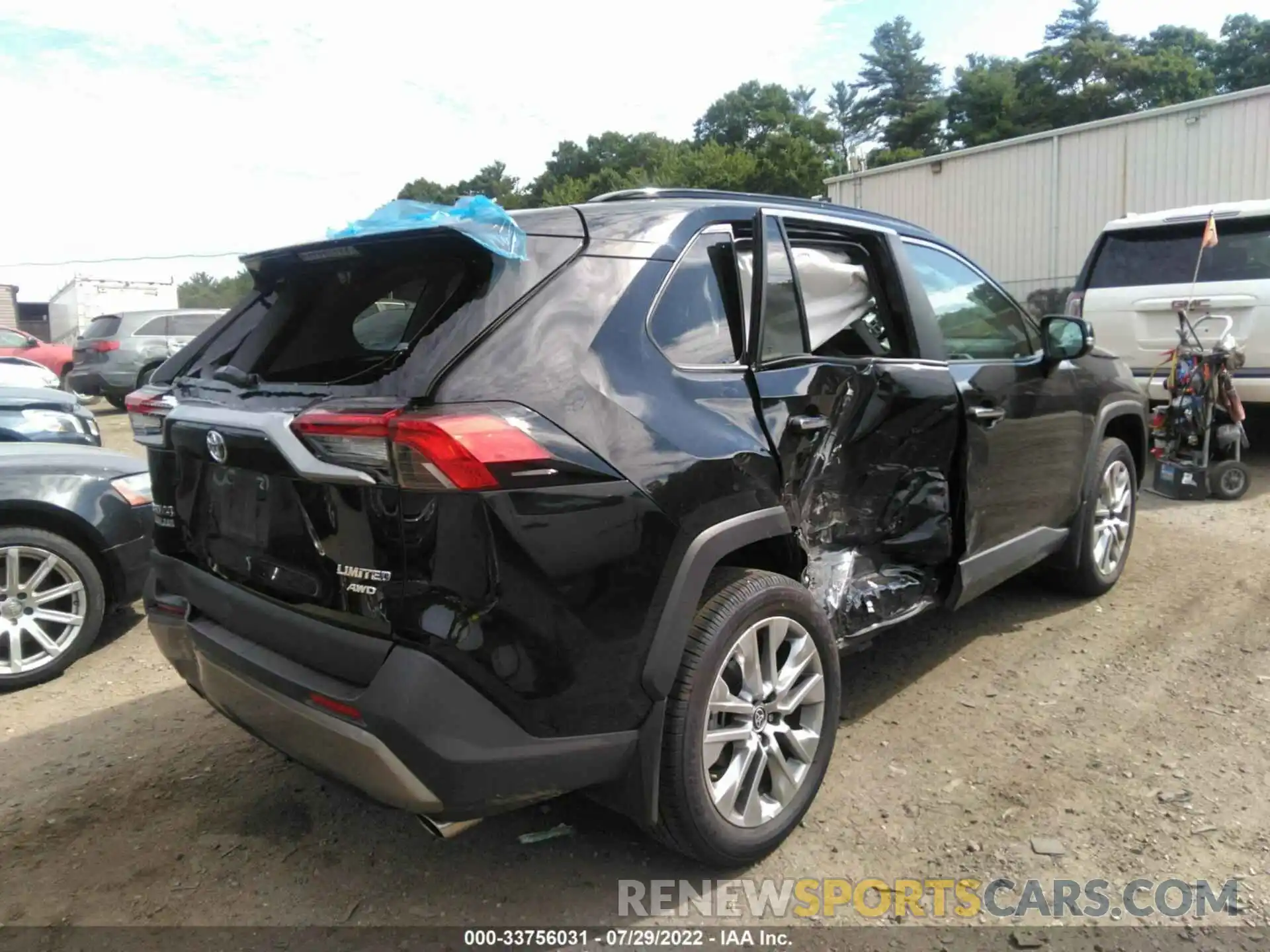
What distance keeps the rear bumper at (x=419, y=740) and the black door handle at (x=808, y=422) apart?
109 centimetres

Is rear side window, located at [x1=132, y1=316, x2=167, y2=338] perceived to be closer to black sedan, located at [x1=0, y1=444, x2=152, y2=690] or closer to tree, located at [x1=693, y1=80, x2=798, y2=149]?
black sedan, located at [x1=0, y1=444, x2=152, y2=690]

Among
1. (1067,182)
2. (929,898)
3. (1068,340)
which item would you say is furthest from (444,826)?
(1067,182)

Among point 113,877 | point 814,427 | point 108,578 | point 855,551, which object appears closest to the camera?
point 113,877

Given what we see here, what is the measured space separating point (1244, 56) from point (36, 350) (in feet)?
203

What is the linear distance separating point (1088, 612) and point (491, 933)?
11.5ft

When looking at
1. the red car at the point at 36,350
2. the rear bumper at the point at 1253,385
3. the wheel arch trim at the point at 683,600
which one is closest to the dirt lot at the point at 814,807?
the wheel arch trim at the point at 683,600

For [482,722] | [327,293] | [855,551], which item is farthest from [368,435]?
[855,551]

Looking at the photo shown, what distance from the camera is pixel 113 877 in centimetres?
268

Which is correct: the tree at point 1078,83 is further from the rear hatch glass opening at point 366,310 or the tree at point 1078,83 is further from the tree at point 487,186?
the rear hatch glass opening at point 366,310

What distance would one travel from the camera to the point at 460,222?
217 centimetres

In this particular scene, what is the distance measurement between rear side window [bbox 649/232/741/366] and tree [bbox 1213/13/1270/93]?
60.4 m

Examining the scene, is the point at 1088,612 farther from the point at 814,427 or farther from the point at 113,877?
the point at 113,877

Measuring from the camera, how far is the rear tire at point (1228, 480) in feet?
22.1

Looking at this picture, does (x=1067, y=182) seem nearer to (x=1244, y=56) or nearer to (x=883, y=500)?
(x=883, y=500)
